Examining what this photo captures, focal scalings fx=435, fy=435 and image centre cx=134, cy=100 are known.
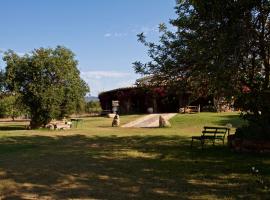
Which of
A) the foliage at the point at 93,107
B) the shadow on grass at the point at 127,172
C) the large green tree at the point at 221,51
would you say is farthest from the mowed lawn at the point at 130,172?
the foliage at the point at 93,107

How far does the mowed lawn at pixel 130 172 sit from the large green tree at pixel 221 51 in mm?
2433

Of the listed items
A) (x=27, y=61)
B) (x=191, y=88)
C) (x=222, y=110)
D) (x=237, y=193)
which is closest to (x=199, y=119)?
(x=222, y=110)

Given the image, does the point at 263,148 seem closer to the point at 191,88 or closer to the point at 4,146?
the point at 191,88

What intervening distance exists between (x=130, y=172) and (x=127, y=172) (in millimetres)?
88

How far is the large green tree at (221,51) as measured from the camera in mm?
12797

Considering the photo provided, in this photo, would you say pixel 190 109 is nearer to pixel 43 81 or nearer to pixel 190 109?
pixel 190 109

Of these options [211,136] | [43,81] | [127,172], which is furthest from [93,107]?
[127,172]

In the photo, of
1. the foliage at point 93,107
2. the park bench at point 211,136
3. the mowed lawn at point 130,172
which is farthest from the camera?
the foliage at point 93,107

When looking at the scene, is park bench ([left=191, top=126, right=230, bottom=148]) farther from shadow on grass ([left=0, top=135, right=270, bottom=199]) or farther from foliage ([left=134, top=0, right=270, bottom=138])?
foliage ([left=134, top=0, right=270, bottom=138])

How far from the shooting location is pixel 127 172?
12.3 meters

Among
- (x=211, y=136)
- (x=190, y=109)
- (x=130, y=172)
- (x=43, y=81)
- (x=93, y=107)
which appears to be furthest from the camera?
(x=93, y=107)

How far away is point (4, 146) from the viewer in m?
19.8

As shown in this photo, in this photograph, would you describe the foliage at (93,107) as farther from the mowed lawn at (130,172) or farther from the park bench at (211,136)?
the park bench at (211,136)

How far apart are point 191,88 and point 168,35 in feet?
7.74
